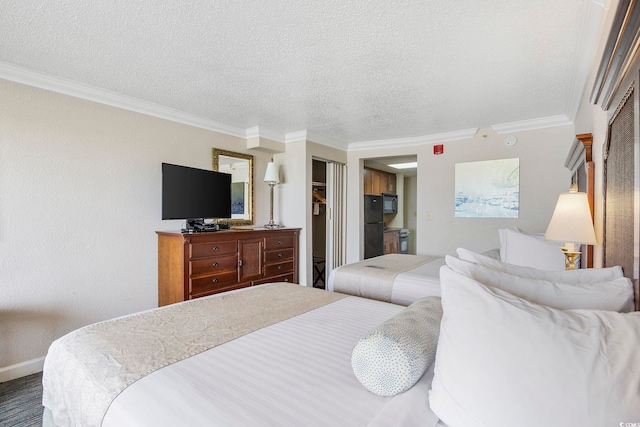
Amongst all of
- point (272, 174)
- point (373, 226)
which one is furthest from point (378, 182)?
point (272, 174)

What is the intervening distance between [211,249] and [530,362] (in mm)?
2737

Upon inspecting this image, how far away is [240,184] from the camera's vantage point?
387 centimetres

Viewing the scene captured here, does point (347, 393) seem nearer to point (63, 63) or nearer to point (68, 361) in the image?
point (68, 361)

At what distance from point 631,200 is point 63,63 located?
10.6ft

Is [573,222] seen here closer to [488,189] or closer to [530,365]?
Result: [530,365]

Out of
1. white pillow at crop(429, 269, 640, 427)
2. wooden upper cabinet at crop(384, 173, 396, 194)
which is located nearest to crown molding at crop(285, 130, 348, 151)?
wooden upper cabinet at crop(384, 173, 396, 194)

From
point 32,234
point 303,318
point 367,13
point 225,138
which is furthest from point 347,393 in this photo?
point 225,138

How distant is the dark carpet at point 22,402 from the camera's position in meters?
1.78

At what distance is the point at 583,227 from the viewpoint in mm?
1549

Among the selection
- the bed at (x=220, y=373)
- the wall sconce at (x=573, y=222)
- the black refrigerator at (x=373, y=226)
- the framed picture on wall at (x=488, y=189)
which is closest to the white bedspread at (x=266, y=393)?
the bed at (x=220, y=373)

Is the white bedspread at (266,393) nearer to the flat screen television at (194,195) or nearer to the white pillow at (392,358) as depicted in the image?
the white pillow at (392,358)

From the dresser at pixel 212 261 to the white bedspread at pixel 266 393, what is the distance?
1763 millimetres

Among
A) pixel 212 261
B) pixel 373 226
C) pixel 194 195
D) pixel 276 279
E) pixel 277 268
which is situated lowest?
pixel 276 279

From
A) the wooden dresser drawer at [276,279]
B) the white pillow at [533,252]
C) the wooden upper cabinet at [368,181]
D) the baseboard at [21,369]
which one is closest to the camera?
the white pillow at [533,252]
